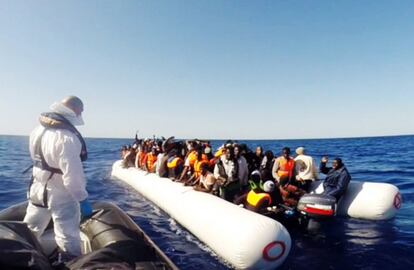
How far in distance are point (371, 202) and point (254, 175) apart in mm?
3021

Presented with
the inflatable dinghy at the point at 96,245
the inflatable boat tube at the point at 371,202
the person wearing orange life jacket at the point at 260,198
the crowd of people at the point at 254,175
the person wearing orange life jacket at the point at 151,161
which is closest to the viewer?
the inflatable dinghy at the point at 96,245

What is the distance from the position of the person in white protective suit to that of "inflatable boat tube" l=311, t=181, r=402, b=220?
21.5 ft

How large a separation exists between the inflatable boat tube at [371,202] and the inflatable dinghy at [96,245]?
5.84m

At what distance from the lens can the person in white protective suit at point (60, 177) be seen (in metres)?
3.36

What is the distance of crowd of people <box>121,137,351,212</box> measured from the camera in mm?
6859

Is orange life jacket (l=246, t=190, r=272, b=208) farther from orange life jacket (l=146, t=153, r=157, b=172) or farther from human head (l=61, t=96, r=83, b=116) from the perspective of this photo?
orange life jacket (l=146, t=153, r=157, b=172)

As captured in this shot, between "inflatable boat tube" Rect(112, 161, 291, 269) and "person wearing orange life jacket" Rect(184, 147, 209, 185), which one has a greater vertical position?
"person wearing orange life jacket" Rect(184, 147, 209, 185)

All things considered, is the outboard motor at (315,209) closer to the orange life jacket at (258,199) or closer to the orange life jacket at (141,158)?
the orange life jacket at (258,199)

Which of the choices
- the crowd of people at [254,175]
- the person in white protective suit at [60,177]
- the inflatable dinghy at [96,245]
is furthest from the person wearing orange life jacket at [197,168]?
the person in white protective suit at [60,177]

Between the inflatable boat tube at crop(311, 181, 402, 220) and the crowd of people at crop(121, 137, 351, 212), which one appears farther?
the inflatable boat tube at crop(311, 181, 402, 220)

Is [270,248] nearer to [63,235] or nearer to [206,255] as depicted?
[206,255]

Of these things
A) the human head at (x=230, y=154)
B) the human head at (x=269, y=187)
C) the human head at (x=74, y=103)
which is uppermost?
the human head at (x=74, y=103)

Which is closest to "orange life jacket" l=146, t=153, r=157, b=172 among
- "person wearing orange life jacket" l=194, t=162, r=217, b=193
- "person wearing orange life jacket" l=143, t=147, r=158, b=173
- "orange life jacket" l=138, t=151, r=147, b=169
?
"person wearing orange life jacket" l=143, t=147, r=158, b=173

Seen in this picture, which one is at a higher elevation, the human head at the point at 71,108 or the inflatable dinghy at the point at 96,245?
the human head at the point at 71,108
